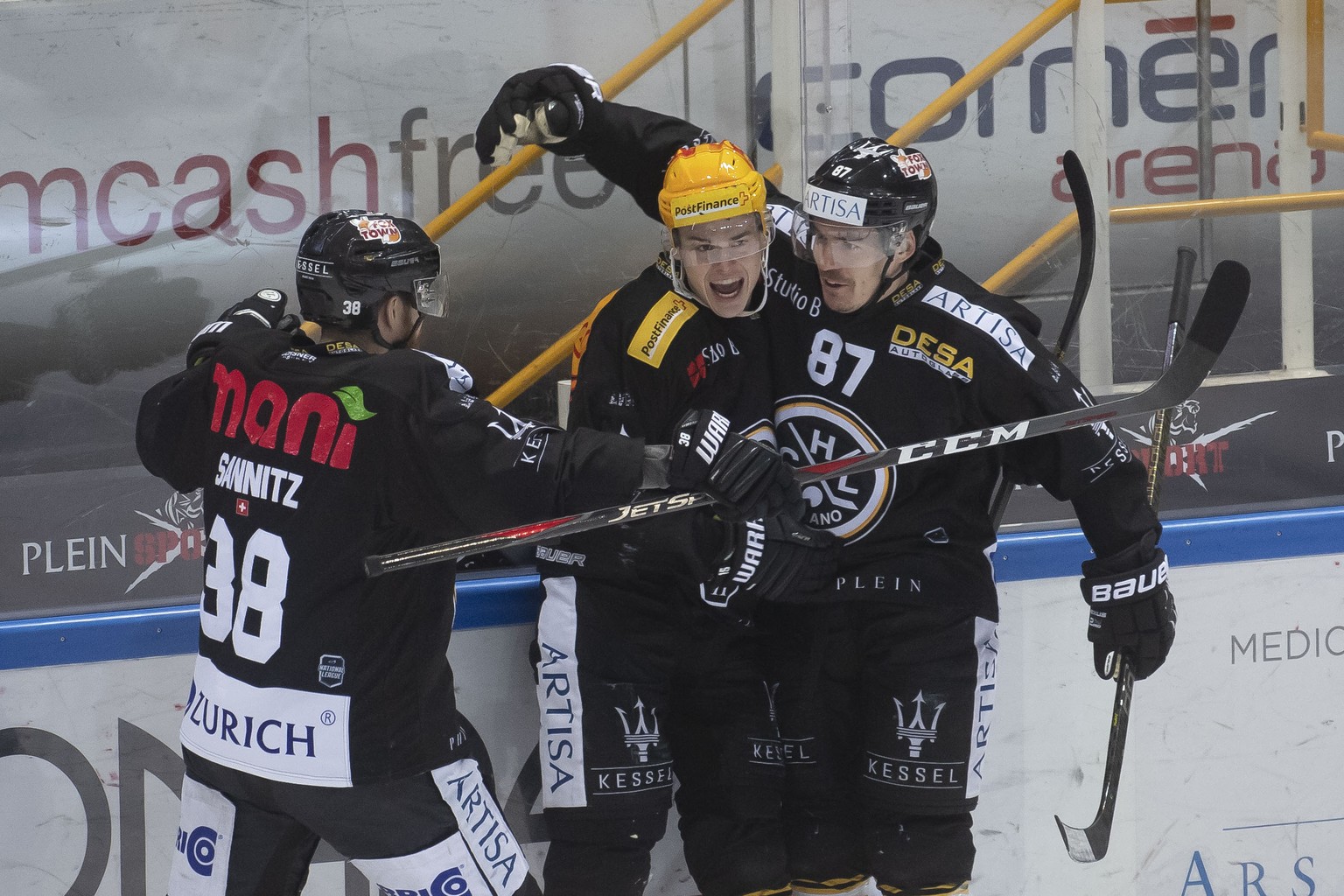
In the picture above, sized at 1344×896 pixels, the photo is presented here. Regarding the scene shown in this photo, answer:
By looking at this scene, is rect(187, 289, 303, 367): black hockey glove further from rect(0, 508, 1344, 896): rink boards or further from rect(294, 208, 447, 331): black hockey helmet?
rect(0, 508, 1344, 896): rink boards

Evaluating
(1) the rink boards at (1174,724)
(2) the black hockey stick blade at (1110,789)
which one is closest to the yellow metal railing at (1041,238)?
(1) the rink boards at (1174,724)

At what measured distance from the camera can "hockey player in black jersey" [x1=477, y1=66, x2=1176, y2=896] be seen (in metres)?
2.23

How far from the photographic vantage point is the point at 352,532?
6.34 ft

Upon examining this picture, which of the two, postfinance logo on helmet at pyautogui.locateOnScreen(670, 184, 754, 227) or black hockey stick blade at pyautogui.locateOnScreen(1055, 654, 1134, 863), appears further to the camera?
black hockey stick blade at pyautogui.locateOnScreen(1055, 654, 1134, 863)

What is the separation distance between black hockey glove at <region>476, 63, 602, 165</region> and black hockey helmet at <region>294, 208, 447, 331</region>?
43 centimetres

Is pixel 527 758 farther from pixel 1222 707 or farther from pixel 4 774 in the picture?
pixel 1222 707

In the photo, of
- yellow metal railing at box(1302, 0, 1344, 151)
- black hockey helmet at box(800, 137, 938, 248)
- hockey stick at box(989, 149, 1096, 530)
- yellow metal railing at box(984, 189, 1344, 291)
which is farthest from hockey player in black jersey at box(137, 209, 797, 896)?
yellow metal railing at box(1302, 0, 1344, 151)

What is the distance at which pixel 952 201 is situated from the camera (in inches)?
128

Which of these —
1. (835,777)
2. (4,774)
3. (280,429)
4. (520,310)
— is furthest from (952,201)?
(4,774)

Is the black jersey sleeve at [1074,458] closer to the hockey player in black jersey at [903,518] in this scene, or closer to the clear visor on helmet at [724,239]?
the hockey player in black jersey at [903,518]

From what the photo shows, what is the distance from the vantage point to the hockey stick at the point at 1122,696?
242 cm

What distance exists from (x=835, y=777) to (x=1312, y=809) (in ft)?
3.66

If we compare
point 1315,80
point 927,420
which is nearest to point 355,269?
point 927,420

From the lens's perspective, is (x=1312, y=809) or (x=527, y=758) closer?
(x=527, y=758)
